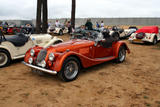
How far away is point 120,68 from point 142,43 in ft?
25.3

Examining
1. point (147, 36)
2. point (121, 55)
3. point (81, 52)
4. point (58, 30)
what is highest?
point (58, 30)

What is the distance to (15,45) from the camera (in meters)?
6.36

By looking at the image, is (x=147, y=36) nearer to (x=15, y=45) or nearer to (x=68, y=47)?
(x=68, y=47)

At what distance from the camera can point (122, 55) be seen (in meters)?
6.82

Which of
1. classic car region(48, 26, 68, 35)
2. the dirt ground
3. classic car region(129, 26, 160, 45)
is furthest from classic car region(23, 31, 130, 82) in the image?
classic car region(48, 26, 68, 35)

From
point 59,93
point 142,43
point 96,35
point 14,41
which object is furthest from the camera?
point 142,43

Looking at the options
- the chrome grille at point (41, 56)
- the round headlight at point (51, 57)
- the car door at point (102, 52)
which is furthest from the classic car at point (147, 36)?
the round headlight at point (51, 57)

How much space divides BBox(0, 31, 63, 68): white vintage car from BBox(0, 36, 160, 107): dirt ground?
56 centimetres

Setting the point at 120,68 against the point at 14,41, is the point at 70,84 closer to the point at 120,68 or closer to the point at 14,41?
the point at 120,68

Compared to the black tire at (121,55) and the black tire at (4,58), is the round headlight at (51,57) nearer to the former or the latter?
the black tire at (4,58)

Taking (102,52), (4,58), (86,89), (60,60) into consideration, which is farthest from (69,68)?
(4,58)

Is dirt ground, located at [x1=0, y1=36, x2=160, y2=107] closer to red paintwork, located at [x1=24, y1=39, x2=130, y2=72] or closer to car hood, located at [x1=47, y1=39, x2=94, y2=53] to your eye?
red paintwork, located at [x1=24, y1=39, x2=130, y2=72]

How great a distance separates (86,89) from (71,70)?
84 cm

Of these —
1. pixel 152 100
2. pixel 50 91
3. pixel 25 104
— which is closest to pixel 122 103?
pixel 152 100
